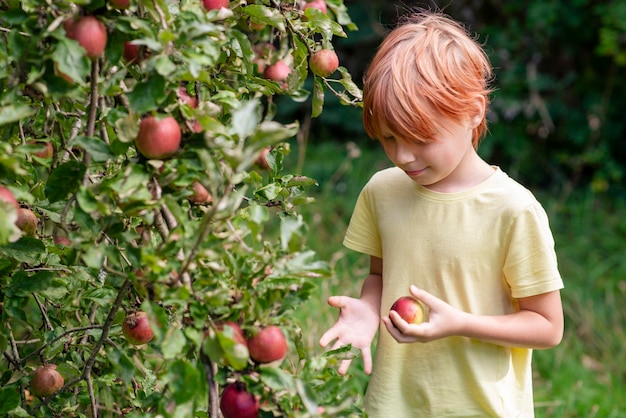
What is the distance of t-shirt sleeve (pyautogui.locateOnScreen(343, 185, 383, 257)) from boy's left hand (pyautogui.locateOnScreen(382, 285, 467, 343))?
12.4 inches

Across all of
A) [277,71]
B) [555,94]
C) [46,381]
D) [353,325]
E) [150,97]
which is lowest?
[555,94]

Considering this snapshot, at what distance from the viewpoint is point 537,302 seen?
1.44m

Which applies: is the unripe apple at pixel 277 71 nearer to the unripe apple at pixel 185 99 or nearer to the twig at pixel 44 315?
the unripe apple at pixel 185 99

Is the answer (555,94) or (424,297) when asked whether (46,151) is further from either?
(555,94)

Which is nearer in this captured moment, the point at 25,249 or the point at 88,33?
the point at 88,33

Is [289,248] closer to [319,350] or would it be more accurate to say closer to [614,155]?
[319,350]

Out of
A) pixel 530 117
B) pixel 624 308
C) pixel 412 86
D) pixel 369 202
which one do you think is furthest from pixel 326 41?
pixel 530 117

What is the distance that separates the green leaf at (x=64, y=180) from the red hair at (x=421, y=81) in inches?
21.8

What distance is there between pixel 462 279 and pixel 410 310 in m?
0.13

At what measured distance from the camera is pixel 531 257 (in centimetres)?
141

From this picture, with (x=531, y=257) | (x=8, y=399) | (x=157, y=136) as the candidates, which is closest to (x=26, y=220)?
(x=8, y=399)

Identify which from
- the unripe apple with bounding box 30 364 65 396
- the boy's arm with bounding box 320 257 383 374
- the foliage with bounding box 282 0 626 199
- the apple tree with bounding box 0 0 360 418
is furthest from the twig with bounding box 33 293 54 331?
the foliage with bounding box 282 0 626 199

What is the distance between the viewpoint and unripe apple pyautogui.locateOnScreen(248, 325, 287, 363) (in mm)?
1047

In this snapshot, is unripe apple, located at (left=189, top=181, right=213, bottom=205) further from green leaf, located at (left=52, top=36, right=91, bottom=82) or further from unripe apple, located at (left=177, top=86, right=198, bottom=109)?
green leaf, located at (left=52, top=36, right=91, bottom=82)
